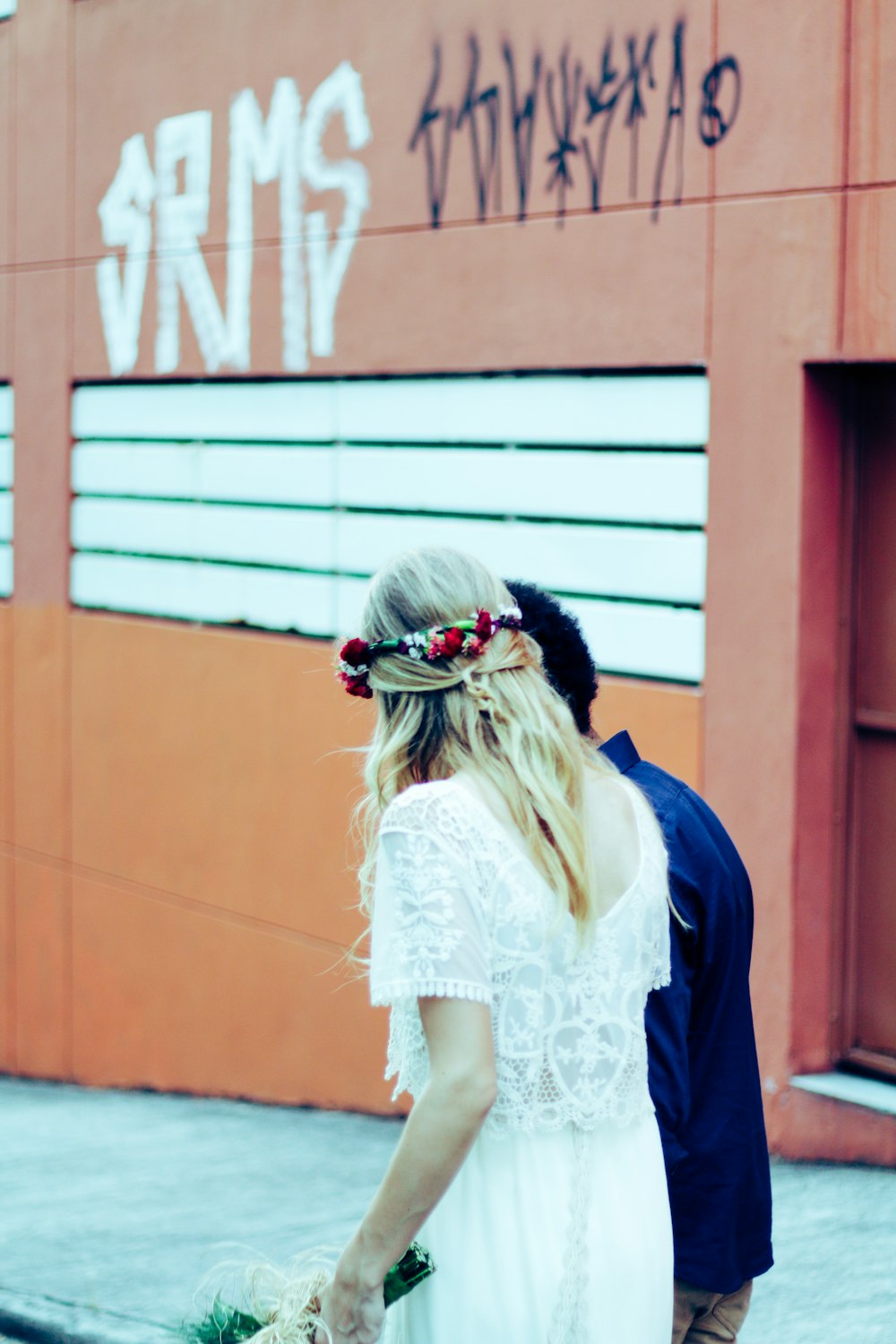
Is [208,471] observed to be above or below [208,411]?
below

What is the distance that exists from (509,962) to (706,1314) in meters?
1.02

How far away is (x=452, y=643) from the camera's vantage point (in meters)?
2.33

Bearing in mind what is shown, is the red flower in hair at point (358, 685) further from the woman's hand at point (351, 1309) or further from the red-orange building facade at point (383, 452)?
the red-orange building facade at point (383, 452)

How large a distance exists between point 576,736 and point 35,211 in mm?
7672

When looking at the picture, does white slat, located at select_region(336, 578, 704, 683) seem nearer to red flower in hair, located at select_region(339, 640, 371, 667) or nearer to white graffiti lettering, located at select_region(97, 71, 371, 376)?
white graffiti lettering, located at select_region(97, 71, 371, 376)

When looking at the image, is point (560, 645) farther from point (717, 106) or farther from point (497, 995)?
point (717, 106)

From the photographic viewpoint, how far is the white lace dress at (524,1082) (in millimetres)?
2240

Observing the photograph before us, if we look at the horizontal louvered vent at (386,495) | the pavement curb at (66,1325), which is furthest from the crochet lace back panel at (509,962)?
the horizontal louvered vent at (386,495)

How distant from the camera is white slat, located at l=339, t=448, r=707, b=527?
232 inches

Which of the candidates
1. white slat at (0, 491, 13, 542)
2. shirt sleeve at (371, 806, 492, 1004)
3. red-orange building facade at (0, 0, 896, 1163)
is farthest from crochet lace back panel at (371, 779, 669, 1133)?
white slat at (0, 491, 13, 542)

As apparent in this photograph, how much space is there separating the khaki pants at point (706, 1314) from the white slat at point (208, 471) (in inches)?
195

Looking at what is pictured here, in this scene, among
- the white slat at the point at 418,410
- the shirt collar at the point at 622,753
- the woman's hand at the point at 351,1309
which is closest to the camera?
the woman's hand at the point at 351,1309

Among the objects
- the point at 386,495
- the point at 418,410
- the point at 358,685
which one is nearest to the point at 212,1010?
the point at 386,495

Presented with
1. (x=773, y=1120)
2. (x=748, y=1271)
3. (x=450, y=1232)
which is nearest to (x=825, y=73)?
(x=773, y=1120)
